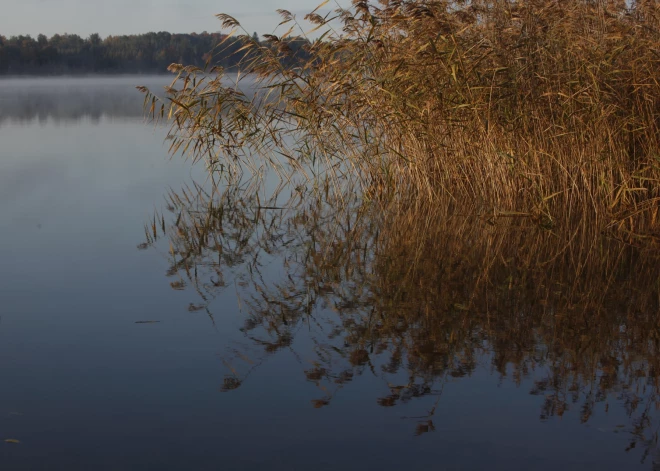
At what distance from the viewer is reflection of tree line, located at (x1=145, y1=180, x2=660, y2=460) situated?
2795 millimetres

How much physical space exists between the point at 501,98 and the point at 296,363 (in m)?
3.17

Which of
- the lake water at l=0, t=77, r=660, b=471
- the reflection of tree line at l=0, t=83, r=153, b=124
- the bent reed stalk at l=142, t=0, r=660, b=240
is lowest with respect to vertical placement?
the lake water at l=0, t=77, r=660, b=471

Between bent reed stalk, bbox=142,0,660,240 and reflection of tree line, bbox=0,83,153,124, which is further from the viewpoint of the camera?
reflection of tree line, bbox=0,83,153,124

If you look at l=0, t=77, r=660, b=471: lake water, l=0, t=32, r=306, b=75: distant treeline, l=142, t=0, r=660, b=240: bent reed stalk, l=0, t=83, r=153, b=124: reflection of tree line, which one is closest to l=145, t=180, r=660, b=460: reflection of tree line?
l=0, t=77, r=660, b=471: lake water

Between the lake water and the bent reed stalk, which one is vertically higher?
the bent reed stalk

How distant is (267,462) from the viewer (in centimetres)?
219

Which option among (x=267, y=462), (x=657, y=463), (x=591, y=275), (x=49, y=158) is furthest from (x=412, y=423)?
(x=49, y=158)

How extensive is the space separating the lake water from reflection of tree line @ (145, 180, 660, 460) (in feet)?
0.05

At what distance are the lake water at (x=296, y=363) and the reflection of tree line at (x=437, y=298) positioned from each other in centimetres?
1

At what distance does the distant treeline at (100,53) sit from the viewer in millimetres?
43281

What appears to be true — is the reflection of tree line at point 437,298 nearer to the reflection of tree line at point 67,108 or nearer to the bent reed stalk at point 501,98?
the bent reed stalk at point 501,98

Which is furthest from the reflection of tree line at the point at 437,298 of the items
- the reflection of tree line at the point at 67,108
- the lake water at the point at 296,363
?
the reflection of tree line at the point at 67,108

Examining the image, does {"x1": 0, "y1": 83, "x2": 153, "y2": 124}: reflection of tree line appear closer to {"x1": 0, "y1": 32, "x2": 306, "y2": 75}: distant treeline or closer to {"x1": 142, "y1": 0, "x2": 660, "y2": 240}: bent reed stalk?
{"x1": 142, "y1": 0, "x2": 660, "y2": 240}: bent reed stalk

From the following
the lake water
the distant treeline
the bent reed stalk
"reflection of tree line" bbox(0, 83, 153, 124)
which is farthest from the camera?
the distant treeline
